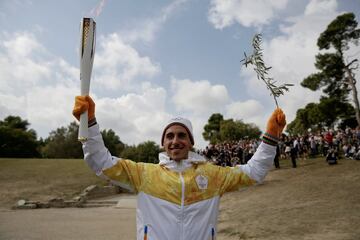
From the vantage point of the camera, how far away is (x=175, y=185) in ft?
8.94

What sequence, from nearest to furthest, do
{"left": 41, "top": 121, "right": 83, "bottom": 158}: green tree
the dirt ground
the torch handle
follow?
the torch handle
the dirt ground
{"left": 41, "top": 121, "right": 83, "bottom": 158}: green tree

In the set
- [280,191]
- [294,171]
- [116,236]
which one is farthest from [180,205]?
[294,171]

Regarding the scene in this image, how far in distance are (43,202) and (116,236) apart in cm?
911

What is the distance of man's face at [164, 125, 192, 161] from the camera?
2885 millimetres

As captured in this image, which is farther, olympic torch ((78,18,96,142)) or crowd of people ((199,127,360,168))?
crowd of people ((199,127,360,168))

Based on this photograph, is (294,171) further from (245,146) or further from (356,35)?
(356,35)

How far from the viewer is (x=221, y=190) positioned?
2.89 meters

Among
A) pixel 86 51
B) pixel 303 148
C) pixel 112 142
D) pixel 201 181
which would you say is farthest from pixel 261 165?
pixel 112 142

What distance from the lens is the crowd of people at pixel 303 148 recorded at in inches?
696

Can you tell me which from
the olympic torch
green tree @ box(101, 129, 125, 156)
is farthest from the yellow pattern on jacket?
green tree @ box(101, 129, 125, 156)

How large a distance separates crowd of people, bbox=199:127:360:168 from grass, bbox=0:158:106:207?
8.28 meters

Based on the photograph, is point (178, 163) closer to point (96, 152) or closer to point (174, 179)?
point (174, 179)

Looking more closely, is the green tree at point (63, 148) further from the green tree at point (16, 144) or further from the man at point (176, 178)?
the man at point (176, 178)

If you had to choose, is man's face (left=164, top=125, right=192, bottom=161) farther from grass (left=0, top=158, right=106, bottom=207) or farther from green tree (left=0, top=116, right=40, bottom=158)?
green tree (left=0, top=116, right=40, bottom=158)
